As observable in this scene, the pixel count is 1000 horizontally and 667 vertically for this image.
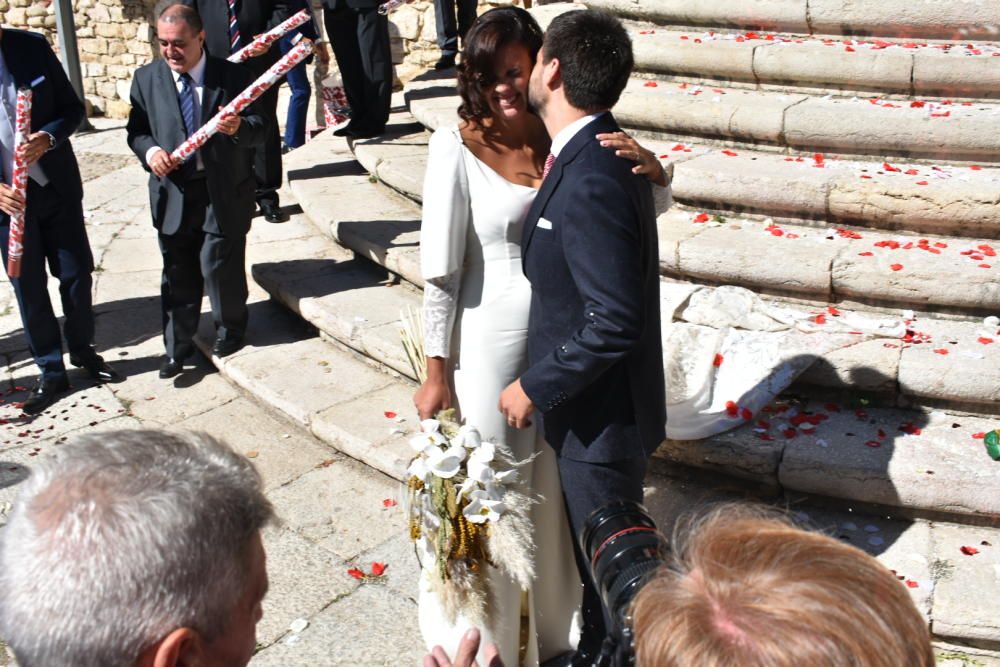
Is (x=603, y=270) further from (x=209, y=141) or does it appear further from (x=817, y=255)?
A: (x=209, y=141)

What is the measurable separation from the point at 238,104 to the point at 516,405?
9.90 ft

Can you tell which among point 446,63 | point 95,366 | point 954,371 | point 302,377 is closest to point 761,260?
point 954,371

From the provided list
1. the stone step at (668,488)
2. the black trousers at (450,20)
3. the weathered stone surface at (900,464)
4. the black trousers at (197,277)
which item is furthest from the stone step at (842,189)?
the black trousers at (450,20)

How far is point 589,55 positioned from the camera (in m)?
2.71

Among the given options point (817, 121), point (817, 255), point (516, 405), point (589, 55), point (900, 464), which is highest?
point (589, 55)

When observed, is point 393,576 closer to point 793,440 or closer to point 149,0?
point 793,440

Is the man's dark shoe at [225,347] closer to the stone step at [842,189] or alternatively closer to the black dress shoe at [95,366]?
the black dress shoe at [95,366]

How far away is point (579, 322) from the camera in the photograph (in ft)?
9.28

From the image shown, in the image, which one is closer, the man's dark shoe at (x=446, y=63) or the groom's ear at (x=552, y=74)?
the groom's ear at (x=552, y=74)

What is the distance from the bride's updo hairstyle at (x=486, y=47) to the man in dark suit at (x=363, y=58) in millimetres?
4646

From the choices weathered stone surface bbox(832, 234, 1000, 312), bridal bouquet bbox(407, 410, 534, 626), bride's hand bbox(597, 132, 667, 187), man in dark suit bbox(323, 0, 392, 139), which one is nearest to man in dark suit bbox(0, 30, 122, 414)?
man in dark suit bbox(323, 0, 392, 139)

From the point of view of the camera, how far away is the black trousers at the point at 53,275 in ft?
17.6

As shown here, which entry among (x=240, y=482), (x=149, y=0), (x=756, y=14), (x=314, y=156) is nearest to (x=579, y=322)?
(x=240, y=482)

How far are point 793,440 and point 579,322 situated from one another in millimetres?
1467
